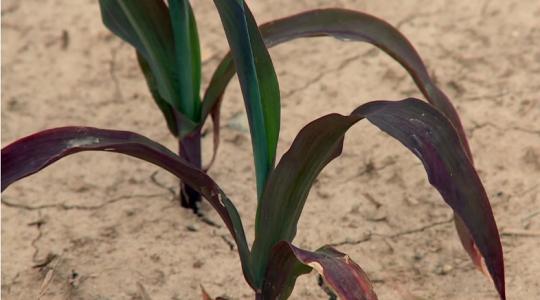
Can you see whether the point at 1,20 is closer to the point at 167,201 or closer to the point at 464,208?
the point at 167,201

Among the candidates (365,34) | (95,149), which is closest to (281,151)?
(365,34)

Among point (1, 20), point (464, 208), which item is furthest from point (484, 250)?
point (1, 20)

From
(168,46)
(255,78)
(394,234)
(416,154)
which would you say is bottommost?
(394,234)

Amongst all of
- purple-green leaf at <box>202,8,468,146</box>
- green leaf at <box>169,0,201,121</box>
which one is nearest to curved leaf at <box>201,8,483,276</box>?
purple-green leaf at <box>202,8,468,146</box>

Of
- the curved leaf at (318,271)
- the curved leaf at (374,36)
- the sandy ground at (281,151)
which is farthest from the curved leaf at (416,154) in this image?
the sandy ground at (281,151)

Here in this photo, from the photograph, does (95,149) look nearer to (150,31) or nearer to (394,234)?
(150,31)
